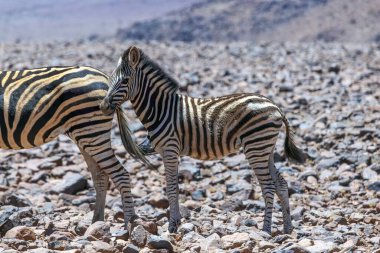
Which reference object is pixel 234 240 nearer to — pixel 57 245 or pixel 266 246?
pixel 266 246

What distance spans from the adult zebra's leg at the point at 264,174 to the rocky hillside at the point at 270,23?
180 feet

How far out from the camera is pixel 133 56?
28.7 feet

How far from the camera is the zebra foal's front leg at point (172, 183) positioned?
8.74m

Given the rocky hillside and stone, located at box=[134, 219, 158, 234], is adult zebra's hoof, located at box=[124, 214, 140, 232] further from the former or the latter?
the rocky hillside

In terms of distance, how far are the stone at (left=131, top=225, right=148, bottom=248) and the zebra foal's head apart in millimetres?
1568

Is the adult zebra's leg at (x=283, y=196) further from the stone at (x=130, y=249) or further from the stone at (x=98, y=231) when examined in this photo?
the stone at (x=130, y=249)

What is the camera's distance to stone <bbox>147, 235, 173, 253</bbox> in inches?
284

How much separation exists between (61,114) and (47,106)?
0.58 ft

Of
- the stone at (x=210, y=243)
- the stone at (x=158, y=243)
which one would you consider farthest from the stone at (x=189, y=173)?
the stone at (x=158, y=243)

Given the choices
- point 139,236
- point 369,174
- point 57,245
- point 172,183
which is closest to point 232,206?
point 172,183

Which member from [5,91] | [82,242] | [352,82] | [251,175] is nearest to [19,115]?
[5,91]

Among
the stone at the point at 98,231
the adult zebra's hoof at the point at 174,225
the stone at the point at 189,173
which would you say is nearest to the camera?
the stone at the point at 98,231

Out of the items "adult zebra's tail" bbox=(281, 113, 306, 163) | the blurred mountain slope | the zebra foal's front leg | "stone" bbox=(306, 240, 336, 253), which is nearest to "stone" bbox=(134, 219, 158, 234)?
the zebra foal's front leg

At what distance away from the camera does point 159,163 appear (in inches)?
514
